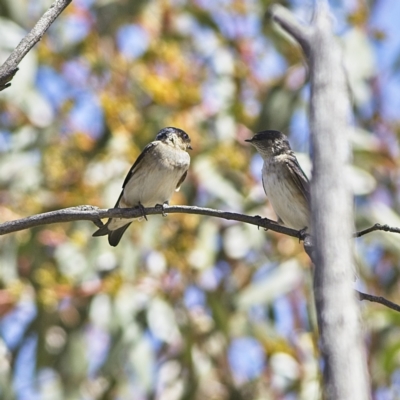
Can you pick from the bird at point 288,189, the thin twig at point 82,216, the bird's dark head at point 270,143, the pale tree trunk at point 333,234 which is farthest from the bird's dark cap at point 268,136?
the pale tree trunk at point 333,234

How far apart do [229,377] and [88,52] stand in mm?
2846

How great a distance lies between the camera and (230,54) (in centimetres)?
739

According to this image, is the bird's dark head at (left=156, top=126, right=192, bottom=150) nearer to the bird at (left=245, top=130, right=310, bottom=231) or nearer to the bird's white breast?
the bird at (left=245, top=130, right=310, bottom=231)

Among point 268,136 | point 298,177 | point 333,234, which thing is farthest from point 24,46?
point 268,136

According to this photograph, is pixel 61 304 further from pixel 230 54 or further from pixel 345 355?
pixel 345 355

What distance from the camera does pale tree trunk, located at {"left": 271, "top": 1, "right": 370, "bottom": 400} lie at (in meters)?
0.90

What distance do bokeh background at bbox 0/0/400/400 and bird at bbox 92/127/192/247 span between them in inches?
42.5

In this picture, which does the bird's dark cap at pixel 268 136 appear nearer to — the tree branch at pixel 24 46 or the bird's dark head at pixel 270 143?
the bird's dark head at pixel 270 143

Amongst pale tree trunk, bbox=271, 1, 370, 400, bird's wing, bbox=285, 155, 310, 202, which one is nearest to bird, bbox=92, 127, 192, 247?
bird's wing, bbox=285, 155, 310, 202

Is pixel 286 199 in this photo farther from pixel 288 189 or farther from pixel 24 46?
pixel 24 46

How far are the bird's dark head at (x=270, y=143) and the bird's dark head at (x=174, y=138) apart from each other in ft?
1.19

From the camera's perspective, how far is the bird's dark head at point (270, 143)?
4684 mm

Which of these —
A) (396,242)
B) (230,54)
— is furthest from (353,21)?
(396,242)

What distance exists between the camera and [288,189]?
4293mm
